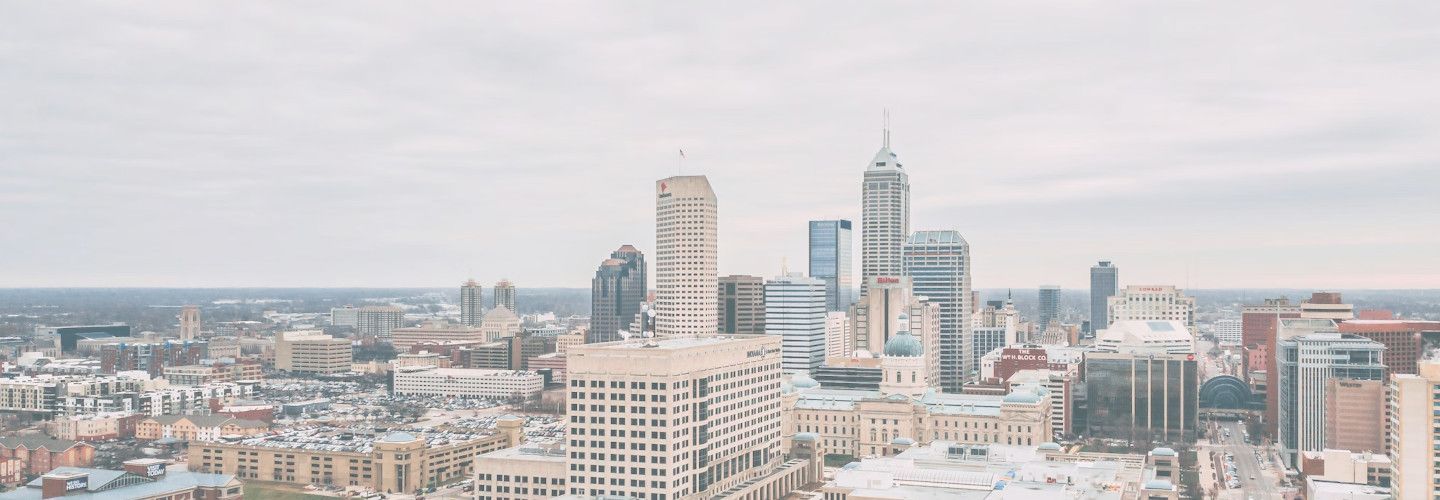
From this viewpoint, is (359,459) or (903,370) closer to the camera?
(359,459)

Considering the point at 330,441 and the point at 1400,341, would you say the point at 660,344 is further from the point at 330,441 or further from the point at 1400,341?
the point at 1400,341

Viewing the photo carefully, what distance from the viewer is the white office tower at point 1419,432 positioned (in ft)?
345

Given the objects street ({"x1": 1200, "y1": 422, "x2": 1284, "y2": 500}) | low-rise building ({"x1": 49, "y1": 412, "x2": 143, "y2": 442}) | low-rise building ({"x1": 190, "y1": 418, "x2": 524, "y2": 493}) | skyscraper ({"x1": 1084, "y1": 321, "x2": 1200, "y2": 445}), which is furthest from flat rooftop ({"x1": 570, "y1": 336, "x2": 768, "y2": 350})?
low-rise building ({"x1": 49, "y1": 412, "x2": 143, "y2": 442})

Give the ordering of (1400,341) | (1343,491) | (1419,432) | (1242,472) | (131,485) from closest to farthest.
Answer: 1. (1419,432)
2. (1343,491)
3. (131,485)
4. (1242,472)
5. (1400,341)

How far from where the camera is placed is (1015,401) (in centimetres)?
16275

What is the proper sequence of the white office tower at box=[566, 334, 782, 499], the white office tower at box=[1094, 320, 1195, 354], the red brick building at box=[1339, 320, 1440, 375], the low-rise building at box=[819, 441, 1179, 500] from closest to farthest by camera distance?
the low-rise building at box=[819, 441, 1179, 500], the white office tower at box=[566, 334, 782, 499], the red brick building at box=[1339, 320, 1440, 375], the white office tower at box=[1094, 320, 1195, 354]

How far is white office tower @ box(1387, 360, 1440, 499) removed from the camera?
105 metres

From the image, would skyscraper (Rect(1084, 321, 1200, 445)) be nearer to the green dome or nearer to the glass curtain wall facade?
the glass curtain wall facade

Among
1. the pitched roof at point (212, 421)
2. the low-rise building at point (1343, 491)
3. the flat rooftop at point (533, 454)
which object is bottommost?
the pitched roof at point (212, 421)

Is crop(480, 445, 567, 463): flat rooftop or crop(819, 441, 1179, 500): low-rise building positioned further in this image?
crop(480, 445, 567, 463): flat rooftop

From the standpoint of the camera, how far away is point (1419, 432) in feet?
348

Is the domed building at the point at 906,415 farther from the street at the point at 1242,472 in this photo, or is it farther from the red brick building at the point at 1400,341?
the red brick building at the point at 1400,341

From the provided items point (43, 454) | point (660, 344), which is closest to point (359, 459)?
point (43, 454)

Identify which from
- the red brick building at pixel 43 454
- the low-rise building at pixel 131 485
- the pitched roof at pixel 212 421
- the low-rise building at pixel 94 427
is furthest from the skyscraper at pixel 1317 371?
the low-rise building at pixel 94 427
